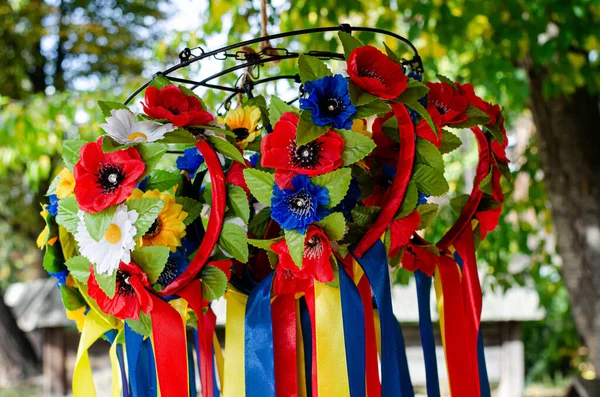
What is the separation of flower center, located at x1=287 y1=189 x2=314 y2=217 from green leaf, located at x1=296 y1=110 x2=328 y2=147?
4cm

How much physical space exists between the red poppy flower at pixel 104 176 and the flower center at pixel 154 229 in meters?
0.05

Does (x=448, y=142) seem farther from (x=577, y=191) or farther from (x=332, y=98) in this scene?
(x=577, y=191)

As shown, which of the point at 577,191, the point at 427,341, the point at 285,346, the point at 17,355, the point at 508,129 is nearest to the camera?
the point at 285,346

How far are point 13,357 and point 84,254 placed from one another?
11.5 feet

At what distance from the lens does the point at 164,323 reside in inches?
19.3

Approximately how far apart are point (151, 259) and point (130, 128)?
0.10m

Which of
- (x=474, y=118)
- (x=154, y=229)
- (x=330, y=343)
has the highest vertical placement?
(x=474, y=118)

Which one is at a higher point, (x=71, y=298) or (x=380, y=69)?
(x=380, y=69)

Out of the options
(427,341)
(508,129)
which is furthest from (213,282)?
(508,129)

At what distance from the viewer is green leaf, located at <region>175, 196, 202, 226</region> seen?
532 millimetres

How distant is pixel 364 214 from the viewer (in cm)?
51

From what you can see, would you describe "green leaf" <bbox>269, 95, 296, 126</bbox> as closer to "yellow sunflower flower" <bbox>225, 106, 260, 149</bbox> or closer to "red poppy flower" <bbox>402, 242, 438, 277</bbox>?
"yellow sunflower flower" <bbox>225, 106, 260, 149</bbox>

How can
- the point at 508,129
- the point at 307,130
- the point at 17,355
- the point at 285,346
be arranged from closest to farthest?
the point at 307,130
the point at 285,346
the point at 508,129
the point at 17,355

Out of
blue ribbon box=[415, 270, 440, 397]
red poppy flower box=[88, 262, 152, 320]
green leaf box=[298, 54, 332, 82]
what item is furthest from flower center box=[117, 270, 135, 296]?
blue ribbon box=[415, 270, 440, 397]
